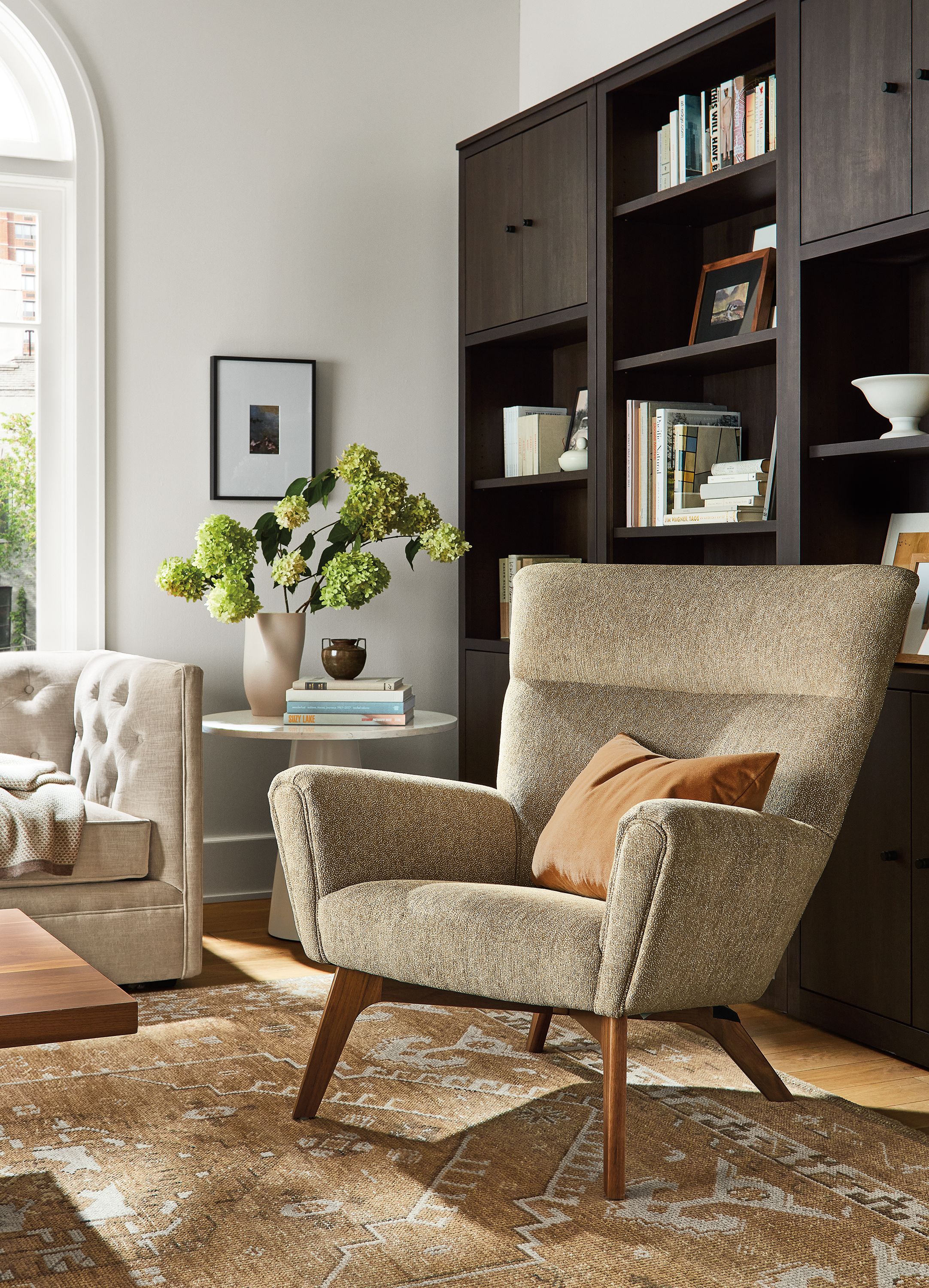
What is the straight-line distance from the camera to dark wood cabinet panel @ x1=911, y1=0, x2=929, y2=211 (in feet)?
8.08

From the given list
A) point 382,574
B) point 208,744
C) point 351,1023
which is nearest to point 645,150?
point 382,574

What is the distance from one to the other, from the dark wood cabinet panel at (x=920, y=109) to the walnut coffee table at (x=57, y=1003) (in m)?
2.00

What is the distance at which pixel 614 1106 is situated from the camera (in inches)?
74.7

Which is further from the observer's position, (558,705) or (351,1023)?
(558,705)

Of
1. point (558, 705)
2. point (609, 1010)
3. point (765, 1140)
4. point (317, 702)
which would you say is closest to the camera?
point (609, 1010)

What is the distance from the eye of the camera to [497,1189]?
6.33 ft

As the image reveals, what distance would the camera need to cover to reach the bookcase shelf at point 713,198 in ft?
9.79

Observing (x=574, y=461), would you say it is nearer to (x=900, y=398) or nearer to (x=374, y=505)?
(x=374, y=505)

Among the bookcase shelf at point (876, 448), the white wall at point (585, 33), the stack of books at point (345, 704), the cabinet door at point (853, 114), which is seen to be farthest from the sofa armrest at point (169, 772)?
the white wall at point (585, 33)

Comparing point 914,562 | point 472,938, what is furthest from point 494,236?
point 472,938

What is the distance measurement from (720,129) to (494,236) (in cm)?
89

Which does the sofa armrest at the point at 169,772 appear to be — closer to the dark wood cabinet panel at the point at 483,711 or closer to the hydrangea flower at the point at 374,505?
the hydrangea flower at the point at 374,505

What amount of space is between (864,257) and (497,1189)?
202cm

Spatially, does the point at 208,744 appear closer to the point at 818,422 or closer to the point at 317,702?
the point at 317,702
